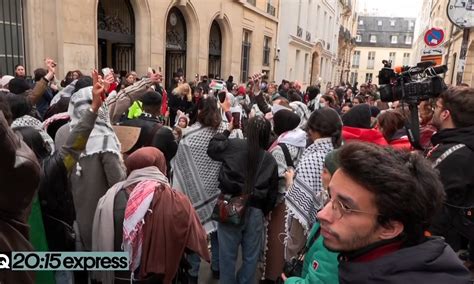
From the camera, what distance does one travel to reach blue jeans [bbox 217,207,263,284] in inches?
132

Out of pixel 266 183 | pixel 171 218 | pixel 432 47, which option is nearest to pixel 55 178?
pixel 171 218

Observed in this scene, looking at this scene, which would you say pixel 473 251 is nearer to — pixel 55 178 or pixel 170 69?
pixel 55 178

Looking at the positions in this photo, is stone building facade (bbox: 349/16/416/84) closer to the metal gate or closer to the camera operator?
the metal gate

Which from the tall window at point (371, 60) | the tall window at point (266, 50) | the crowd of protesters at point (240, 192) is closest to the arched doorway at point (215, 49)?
the tall window at point (266, 50)

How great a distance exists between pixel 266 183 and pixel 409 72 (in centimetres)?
158

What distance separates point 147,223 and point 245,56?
56.2 feet

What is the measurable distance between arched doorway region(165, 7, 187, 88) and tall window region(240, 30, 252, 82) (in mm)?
4635

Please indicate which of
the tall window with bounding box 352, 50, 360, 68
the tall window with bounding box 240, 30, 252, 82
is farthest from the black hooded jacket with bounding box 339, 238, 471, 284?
the tall window with bounding box 352, 50, 360, 68

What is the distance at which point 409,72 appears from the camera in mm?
3117

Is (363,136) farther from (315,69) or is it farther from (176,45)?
(315,69)

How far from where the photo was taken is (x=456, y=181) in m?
2.38

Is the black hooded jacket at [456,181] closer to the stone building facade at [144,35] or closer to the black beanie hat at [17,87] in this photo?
the black beanie hat at [17,87]

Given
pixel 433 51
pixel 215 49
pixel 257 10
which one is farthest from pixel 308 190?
pixel 257 10

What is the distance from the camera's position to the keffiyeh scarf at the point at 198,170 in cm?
363
